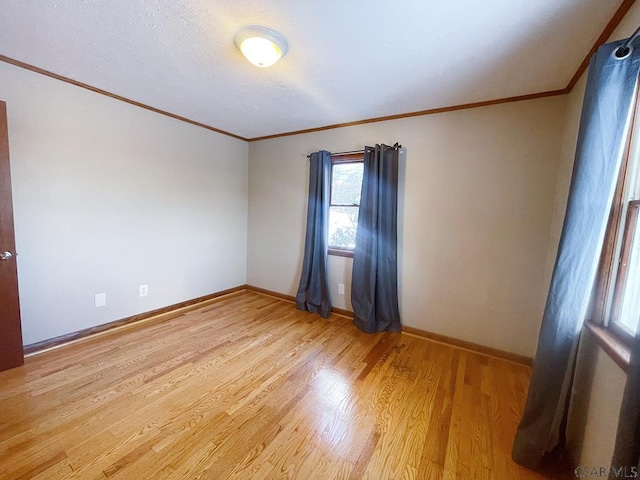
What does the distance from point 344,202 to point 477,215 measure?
4.52 ft

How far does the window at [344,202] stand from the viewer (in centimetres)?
293

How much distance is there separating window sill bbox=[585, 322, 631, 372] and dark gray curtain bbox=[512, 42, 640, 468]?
3.0 inches

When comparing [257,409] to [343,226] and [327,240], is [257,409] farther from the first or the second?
[343,226]

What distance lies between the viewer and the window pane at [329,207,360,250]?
2992 mm

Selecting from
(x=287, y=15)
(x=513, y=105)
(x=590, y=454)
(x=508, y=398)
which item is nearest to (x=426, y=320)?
(x=508, y=398)

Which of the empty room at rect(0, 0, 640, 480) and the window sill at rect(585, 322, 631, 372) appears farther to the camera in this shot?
the empty room at rect(0, 0, 640, 480)

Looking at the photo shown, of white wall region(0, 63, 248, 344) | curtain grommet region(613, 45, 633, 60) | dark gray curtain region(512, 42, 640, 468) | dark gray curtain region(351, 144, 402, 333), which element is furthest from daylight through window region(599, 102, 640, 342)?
white wall region(0, 63, 248, 344)

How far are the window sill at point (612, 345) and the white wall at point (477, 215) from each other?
1.00 meters

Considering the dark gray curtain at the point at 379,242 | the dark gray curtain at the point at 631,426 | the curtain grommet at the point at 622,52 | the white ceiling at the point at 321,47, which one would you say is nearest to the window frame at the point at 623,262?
the dark gray curtain at the point at 631,426

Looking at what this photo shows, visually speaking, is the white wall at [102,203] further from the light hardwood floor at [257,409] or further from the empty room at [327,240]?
the light hardwood floor at [257,409]

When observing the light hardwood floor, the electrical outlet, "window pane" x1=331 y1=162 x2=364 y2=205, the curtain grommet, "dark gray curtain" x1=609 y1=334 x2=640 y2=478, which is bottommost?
the light hardwood floor

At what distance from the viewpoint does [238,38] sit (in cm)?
148

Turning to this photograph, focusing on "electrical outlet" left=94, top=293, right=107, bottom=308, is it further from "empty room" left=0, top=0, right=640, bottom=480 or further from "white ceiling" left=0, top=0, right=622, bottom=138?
"white ceiling" left=0, top=0, right=622, bottom=138

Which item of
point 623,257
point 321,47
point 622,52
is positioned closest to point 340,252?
point 321,47
